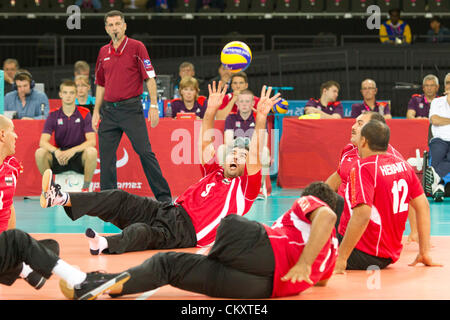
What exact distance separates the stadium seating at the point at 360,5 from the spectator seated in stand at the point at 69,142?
1197 cm

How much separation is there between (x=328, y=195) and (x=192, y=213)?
2.07 metres

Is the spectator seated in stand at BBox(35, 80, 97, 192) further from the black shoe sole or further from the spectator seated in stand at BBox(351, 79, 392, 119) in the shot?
the black shoe sole

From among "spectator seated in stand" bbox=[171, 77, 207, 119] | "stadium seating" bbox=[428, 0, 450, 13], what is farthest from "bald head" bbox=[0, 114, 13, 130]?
"stadium seating" bbox=[428, 0, 450, 13]

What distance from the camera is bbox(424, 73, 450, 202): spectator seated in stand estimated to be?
10.9 m

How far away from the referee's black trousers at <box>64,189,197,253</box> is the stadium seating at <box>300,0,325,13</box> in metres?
15.1

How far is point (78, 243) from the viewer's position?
7.13m

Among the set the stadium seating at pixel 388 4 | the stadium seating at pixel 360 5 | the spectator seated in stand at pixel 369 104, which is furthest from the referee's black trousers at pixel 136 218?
the stadium seating at pixel 388 4

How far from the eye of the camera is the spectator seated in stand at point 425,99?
12641 mm

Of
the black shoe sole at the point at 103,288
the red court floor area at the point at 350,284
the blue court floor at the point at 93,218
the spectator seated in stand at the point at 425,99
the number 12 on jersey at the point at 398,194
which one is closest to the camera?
the black shoe sole at the point at 103,288

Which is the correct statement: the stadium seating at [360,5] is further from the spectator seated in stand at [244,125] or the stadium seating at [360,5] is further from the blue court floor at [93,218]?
the blue court floor at [93,218]

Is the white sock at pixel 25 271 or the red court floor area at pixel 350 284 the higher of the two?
the white sock at pixel 25 271

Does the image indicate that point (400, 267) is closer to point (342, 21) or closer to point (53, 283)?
point (53, 283)

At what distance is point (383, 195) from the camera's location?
18.5 feet

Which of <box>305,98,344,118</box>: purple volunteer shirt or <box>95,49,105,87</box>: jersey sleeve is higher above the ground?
<box>95,49,105,87</box>: jersey sleeve
